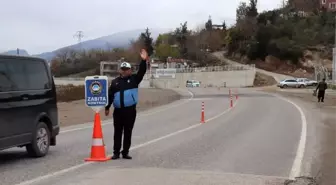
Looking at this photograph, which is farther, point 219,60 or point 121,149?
point 219,60

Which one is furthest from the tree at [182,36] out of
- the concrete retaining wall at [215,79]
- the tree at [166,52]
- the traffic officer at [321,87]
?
the traffic officer at [321,87]

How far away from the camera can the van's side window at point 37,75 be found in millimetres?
11571

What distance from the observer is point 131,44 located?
17788 centimetres

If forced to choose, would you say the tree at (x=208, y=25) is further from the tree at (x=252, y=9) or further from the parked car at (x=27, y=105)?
the parked car at (x=27, y=105)

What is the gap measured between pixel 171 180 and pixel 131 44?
17027cm

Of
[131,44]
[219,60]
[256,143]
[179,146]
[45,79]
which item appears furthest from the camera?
[131,44]

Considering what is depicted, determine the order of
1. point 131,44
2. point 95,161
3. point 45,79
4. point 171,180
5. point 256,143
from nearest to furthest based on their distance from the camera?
1. point 171,180
2. point 95,161
3. point 45,79
4. point 256,143
5. point 131,44

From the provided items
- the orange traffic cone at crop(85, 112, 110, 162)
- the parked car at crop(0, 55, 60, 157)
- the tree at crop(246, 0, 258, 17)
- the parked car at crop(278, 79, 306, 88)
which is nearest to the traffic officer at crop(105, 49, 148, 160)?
the orange traffic cone at crop(85, 112, 110, 162)

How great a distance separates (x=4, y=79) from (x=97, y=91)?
1.80m

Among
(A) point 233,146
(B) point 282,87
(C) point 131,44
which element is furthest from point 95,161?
(C) point 131,44

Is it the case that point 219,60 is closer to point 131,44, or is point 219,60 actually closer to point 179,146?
point 131,44

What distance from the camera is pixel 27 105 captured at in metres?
11.1

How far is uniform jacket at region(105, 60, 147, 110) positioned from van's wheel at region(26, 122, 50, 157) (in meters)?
1.85

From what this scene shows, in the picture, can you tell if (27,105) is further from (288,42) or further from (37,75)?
(288,42)
